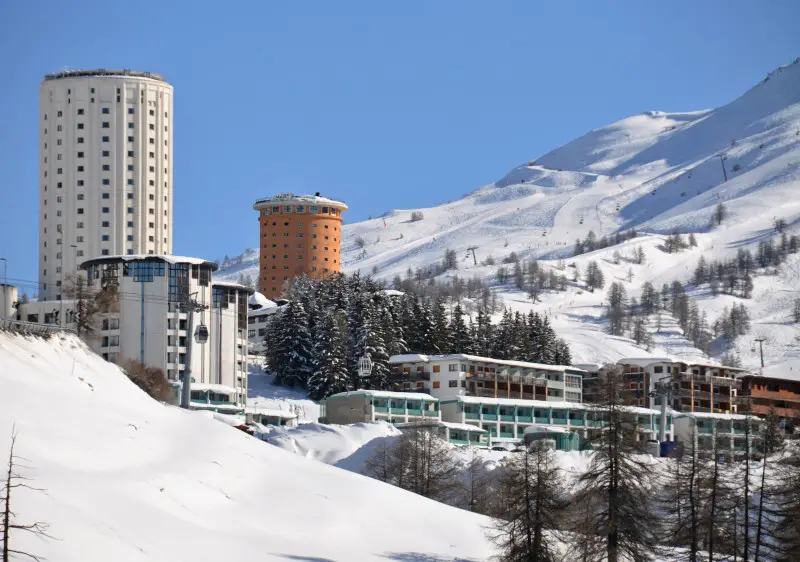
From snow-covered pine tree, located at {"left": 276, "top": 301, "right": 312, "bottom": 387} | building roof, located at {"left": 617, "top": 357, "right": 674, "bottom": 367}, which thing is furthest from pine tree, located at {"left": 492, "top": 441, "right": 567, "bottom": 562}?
building roof, located at {"left": 617, "top": 357, "right": 674, "bottom": 367}

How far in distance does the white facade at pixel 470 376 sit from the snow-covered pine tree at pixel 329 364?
583cm

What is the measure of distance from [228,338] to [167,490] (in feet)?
249

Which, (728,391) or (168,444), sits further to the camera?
(728,391)

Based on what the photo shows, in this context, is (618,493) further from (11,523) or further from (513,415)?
(513,415)

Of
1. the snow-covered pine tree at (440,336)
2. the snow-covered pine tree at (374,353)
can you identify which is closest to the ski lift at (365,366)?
the snow-covered pine tree at (374,353)

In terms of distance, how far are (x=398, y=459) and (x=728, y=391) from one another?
76.8m

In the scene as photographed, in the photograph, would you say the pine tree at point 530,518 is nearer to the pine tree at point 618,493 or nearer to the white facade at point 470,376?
the pine tree at point 618,493

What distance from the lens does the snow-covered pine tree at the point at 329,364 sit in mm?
125438

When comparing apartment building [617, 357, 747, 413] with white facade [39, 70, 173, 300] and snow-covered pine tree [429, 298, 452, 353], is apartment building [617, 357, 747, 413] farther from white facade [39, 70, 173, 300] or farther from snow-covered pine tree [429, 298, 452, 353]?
white facade [39, 70, 173, 300]

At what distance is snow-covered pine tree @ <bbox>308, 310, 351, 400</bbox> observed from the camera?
125 metres

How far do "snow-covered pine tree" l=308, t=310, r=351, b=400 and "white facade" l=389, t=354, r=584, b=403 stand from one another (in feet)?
19.1

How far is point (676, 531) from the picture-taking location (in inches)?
2368

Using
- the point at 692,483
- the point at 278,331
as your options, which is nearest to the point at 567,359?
the point at 278,331

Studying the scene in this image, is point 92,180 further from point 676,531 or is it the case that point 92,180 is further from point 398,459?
point 676,531
